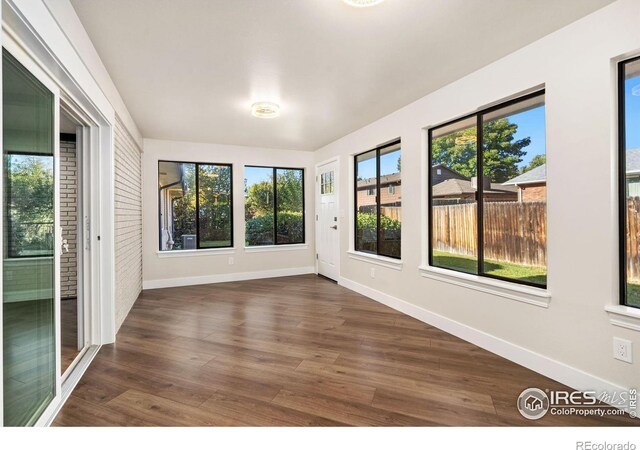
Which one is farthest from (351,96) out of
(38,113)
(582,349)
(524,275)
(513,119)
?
(582,349)

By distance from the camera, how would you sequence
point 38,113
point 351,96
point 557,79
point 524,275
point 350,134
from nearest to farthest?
point 38,113
point 557,79
point 524,275
point 351,96
point 350,134

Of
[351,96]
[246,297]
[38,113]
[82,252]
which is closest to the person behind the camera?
[38,113]

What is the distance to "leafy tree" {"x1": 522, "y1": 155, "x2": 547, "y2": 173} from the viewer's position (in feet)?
8.68

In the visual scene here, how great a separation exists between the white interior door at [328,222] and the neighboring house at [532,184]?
3199mm

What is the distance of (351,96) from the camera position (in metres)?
3.62

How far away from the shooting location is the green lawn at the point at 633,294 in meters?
2.05

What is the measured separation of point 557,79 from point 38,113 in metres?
3.33

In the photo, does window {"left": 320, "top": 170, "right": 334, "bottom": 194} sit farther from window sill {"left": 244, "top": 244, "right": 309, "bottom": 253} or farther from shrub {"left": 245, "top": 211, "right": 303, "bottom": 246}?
window sill {"left": 244, "top": 244, "right": 309, "bottom": 253}

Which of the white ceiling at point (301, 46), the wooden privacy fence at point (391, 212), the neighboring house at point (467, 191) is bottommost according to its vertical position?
the wooden privacy fence at point (391, 212)

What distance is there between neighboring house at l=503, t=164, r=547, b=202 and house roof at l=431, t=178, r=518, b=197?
0.06m

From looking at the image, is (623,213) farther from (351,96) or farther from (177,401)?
(177,401)

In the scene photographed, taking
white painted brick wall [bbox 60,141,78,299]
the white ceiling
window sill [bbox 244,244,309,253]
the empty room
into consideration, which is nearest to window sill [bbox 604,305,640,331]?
the empty room

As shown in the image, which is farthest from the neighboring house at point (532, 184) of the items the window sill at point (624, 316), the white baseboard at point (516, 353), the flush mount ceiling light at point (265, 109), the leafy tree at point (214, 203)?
the leafy tree at point (214, 203)
